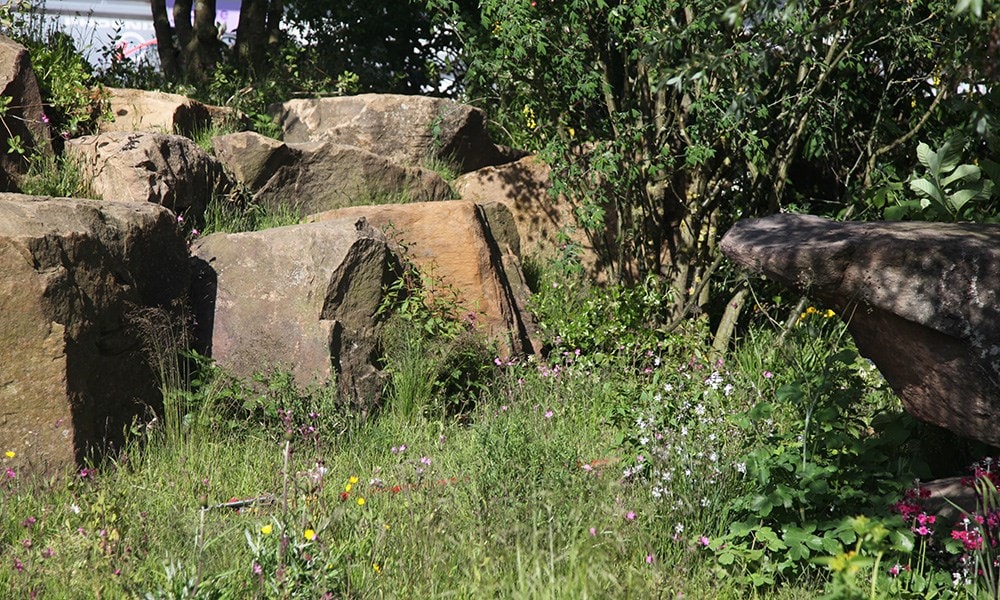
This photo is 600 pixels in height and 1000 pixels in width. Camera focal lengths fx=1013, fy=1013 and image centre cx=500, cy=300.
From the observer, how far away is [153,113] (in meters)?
7.18

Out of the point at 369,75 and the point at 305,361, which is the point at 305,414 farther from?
the point at 369,75

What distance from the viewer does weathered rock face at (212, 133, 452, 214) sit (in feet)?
22.8

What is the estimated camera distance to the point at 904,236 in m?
3.84

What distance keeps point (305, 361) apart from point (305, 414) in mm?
372

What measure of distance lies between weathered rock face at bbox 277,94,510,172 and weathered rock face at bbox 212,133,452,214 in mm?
528

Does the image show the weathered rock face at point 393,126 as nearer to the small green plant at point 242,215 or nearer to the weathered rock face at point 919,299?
the small green plant at point 242,215

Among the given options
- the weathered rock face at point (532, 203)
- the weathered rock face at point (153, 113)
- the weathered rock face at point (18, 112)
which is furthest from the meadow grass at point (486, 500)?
the weathered rock face at point (153, 113)

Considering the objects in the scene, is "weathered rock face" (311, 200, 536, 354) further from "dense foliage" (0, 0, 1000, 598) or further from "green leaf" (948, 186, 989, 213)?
"green leaf" (948, 186, 989, 213)

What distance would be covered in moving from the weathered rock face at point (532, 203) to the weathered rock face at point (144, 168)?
2169mm

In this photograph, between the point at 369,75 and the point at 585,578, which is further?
the point at 369,75

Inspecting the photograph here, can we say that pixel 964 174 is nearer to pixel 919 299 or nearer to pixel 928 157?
pixel 928 157

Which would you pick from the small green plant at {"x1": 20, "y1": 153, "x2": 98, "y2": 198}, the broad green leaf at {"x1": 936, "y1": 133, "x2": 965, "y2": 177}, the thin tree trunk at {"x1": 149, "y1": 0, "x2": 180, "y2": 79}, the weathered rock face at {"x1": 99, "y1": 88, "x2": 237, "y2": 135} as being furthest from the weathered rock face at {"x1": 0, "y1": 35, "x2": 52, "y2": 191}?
the broad green leaf at {"x1": 936, "y1": 133, "x2": 965, "y2": 177}

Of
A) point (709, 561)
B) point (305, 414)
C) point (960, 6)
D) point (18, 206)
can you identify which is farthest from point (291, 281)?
point (960, 6)

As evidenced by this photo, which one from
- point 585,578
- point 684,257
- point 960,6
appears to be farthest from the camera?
point 684,257
